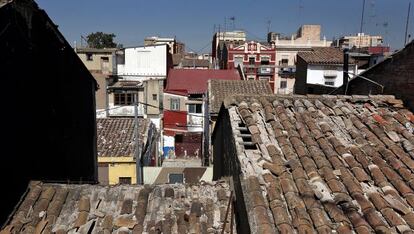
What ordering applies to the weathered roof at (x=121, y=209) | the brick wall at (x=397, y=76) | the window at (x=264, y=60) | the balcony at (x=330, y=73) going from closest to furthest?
the weathered roof at (x=121, y=209), the brick wall at (x=397, y=76), the balcony at (x=330, y=73), the window at (x=264, y=60)

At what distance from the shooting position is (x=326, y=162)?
5.73 m

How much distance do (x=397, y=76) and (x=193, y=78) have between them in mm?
30307

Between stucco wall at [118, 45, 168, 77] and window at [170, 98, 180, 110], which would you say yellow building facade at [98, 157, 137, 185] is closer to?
window at [170, 98, 180, 110]

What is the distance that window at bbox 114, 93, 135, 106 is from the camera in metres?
35.3

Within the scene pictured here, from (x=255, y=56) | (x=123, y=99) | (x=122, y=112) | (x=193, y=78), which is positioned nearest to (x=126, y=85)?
(x=123, y=99)

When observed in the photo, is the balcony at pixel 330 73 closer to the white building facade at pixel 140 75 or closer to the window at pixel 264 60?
the white building facade at pixel 140 75

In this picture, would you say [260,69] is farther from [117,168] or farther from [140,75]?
[117,168]

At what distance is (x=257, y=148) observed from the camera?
6055mm

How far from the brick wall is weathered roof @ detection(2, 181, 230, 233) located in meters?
4.23

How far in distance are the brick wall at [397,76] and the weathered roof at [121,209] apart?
4.23 metres

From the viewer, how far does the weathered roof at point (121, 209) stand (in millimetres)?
6012

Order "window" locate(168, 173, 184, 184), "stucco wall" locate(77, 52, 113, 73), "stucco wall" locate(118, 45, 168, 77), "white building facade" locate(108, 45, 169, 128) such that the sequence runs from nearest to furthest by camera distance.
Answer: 1. "window" locate(168, 173, 184, 184)
2. "white building facade" locate(108, 45, 169, 128)
3. "stucco wall" locate(77, 52, 113, 73)
4. "stucco wall" locate(118, 45, 168, 77)

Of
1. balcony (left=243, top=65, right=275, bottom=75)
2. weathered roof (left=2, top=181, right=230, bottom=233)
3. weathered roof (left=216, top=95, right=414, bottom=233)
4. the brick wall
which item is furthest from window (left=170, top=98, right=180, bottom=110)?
weathered roof (left=2, top=181, right=230, bottom=233)

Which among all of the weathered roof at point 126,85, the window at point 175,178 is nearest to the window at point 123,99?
the weathered roof at point 126,85
